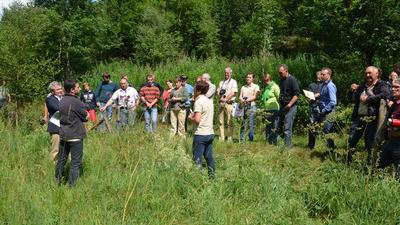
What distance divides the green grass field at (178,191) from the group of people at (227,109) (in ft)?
1.50

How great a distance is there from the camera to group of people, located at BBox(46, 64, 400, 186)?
6008mm

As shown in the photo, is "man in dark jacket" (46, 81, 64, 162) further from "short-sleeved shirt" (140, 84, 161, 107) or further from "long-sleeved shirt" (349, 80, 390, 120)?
"long-sleeved shirt" (349, 80, 390, 120)

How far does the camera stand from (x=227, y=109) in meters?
10.6

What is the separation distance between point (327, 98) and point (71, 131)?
4.93 metres

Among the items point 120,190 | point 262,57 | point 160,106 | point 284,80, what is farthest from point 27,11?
point 120,190

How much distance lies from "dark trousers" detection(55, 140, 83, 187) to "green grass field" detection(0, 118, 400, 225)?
0.38ft

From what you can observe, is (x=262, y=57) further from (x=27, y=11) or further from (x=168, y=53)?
(x=168, y=53)

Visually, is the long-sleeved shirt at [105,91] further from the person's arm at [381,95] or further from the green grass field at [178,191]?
the person's arm at [381,95]

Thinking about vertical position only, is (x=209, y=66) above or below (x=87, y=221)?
above

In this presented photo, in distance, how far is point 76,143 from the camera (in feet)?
19.6

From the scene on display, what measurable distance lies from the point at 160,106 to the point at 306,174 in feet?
37.2

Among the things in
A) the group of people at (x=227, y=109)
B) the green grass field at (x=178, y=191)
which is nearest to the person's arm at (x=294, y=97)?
the group of people at (x=227, y=109)

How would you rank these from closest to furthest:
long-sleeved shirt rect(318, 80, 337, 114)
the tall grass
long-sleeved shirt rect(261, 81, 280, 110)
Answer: long-sleeved shirt rect(318, 80, 337, 114) → long-sleeved shirt rect(261, 81, 280, 110) → the tall grass

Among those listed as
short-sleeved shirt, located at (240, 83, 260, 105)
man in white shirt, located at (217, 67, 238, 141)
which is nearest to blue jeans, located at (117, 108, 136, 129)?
man in white shirt, located at (217, 67, 238, 141)
